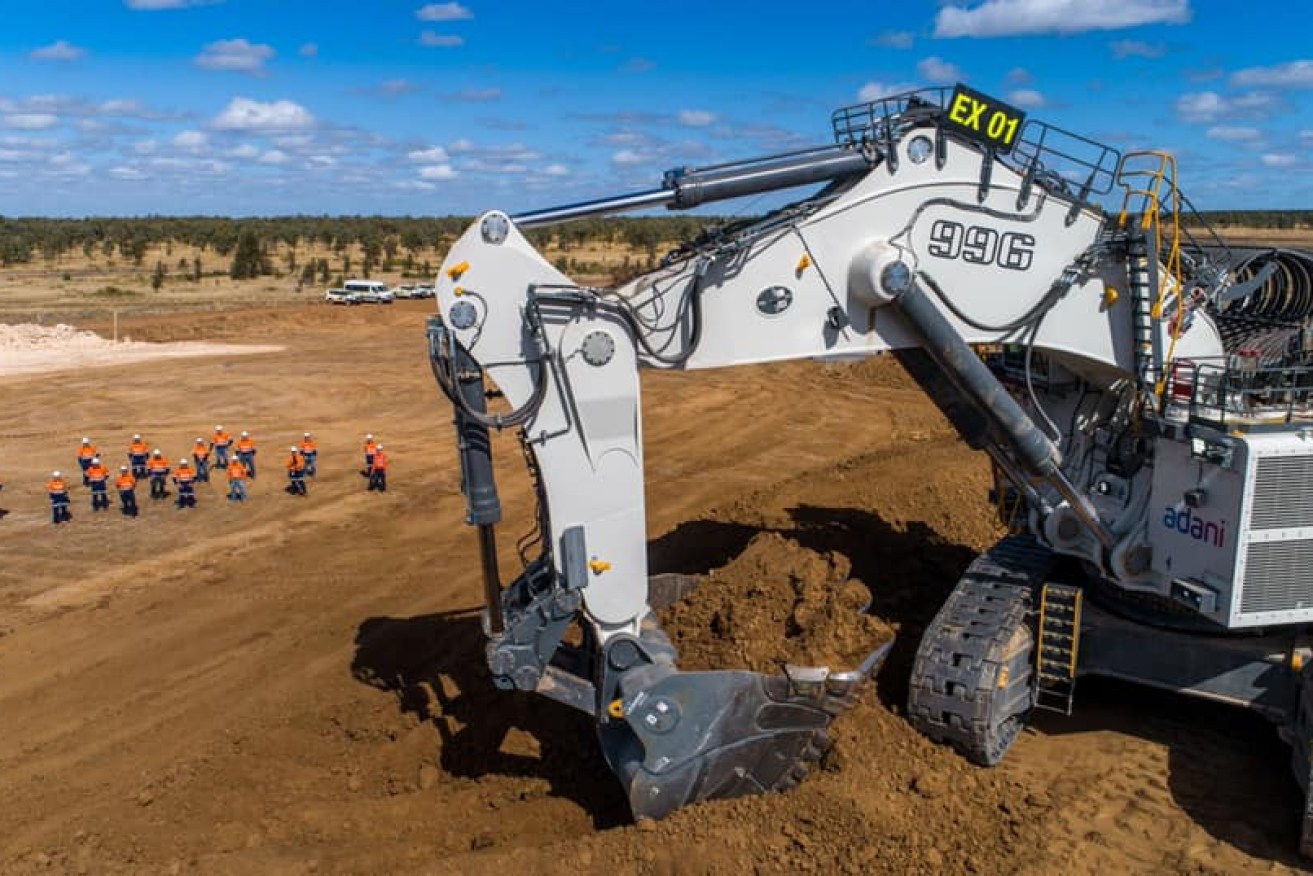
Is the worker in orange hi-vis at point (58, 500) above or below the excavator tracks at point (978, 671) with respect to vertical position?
below

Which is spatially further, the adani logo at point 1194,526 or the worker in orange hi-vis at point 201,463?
the worker in orange hi-vis at point 201,463

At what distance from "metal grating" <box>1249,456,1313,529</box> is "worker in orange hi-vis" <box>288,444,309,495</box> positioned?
1598cm

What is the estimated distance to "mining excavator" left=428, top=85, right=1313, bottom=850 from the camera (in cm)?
714

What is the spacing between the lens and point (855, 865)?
716 cm

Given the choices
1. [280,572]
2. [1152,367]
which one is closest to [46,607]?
[280,572]

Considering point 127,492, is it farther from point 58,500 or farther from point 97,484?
point 58,500

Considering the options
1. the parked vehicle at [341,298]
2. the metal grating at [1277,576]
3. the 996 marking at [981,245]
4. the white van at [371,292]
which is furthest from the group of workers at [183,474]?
the white van at [371,292]

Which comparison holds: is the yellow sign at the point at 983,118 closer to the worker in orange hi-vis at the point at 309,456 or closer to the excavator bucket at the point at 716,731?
the excavator bucket at the point at 716,731

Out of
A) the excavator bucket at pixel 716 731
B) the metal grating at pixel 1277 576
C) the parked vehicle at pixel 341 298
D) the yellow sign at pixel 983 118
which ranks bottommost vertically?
the excavator bucket at pixel 716 731

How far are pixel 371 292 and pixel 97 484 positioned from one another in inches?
1282

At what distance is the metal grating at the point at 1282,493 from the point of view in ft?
24.9

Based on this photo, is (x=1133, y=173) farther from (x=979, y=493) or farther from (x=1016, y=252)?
(x=979, y=493)

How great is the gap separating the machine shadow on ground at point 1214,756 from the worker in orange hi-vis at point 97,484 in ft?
51.3

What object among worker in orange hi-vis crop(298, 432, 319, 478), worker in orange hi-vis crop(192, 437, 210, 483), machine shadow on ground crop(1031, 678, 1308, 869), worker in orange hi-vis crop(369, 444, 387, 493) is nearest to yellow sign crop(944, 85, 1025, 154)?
machine shadow on ground crop(1031, 678, 1308, 869)
